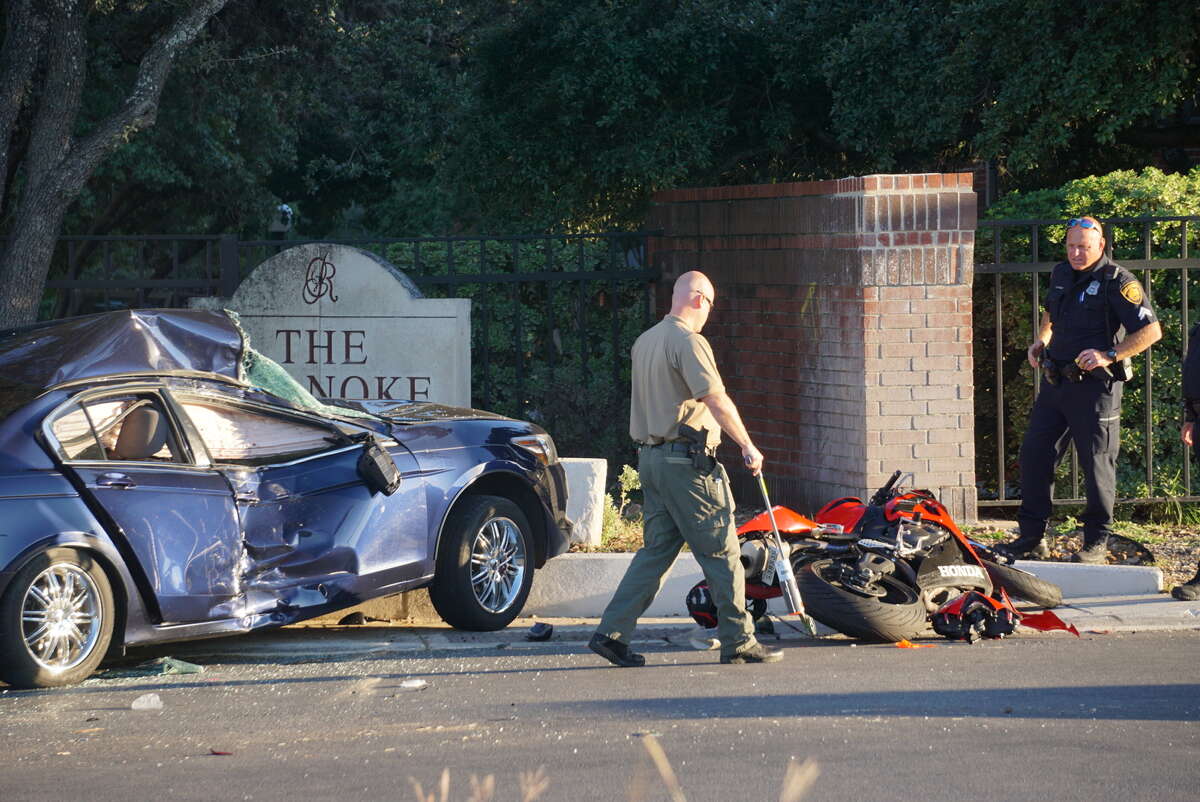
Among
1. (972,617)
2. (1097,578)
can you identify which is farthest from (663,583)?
(1097,578)

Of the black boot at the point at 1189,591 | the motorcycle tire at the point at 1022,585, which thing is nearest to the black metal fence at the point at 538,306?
the motorcycle tire at the point at 1022,585

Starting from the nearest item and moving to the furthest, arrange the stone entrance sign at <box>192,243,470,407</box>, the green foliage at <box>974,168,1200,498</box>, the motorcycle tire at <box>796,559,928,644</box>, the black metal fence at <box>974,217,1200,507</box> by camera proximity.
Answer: the motorcycle tire at <box>796,559,928,644</box>
the black metal fence at <box>974,217,1200,507</box>
the green foliage at <box>974,168,1200,498</box>
the stone entrance sign at <box>192,243,470,407</box>

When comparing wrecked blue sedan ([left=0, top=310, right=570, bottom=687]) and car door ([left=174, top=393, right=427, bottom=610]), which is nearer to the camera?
wrecked blue sedan ([left=0, top=310, right=570, bottom=687])

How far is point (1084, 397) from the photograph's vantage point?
8797 millimetres

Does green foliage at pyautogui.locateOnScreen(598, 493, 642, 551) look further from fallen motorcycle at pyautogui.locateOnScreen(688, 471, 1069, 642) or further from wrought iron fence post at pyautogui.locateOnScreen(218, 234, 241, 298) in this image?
wrought iron fence post at pyautogui.locateOnScreen(218, 234, 241, 298)

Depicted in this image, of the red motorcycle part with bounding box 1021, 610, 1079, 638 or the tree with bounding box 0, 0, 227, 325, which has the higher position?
the tree with bounding box 0, 0, 227, 325

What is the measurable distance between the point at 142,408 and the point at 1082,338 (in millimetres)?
5127

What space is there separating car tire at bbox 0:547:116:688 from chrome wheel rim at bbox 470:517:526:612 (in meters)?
1.94

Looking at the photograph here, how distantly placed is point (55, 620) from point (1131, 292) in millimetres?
5852

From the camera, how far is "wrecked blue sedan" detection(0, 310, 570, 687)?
6.39 meters

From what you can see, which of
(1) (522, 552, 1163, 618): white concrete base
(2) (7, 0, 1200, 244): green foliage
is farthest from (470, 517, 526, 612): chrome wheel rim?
(2) (7, 0, 1200, 244): green foliage

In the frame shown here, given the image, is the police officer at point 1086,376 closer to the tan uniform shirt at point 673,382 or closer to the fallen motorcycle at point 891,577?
the fallen motorcycle at point 891,577

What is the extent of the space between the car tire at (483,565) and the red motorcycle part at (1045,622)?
252cm

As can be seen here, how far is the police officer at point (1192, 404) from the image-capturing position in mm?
8320
